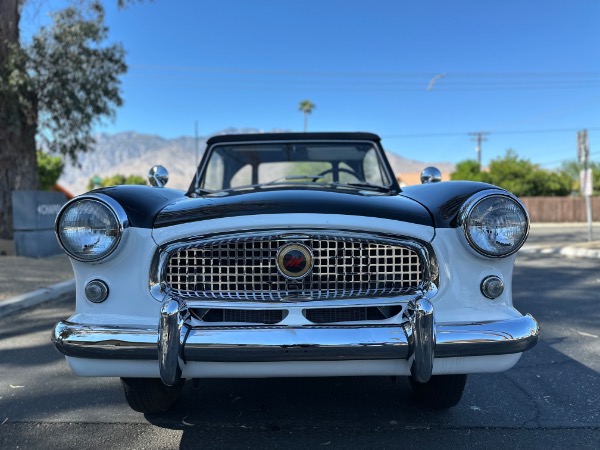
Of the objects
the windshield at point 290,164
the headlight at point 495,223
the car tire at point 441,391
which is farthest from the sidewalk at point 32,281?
the headlight at point 495,223

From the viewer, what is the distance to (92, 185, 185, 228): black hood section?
2041 mm

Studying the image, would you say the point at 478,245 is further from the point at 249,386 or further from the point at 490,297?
the point at 249,386

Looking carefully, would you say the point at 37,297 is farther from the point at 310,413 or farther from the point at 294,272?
the point at 294,272

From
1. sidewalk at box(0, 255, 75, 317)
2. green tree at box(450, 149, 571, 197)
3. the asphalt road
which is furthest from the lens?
green tree at box(450, 149, 571, 197)

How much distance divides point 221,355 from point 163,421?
913mm

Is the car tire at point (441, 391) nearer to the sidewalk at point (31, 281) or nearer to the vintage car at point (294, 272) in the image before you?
the vintage car at point (294, 272)

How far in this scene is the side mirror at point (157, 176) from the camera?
11.1 ft

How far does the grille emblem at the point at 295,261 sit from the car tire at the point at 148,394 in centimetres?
80

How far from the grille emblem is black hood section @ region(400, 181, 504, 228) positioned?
1.80 feet

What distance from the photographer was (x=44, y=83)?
30.3 ft

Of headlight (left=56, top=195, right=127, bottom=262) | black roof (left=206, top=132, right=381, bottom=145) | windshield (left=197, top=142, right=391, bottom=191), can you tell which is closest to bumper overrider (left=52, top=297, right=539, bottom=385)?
headlight (left=56, top=195, right=127, bottom=262)

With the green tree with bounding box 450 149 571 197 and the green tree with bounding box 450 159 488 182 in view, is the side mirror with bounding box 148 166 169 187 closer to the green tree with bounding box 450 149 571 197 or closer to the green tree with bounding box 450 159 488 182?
the green tree with bounding box 450 149 571 197

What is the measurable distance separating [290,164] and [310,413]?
1712mm

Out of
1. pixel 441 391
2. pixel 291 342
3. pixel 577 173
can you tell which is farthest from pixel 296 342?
pixel 577 173
